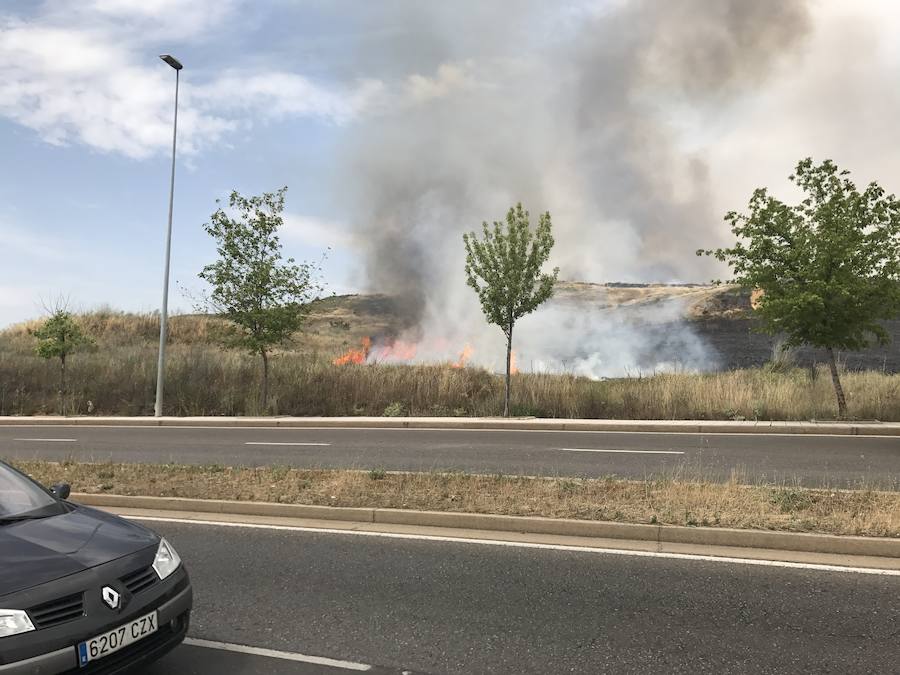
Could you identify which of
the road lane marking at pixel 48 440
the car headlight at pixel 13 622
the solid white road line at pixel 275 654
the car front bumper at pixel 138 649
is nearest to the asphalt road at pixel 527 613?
the solid white road line at pixel 275 654

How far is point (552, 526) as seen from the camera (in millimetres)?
6812

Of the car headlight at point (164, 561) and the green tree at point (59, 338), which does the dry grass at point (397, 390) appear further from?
the car headlight at point (164, 561)

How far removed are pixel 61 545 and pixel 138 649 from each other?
70cm

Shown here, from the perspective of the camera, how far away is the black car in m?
3.18

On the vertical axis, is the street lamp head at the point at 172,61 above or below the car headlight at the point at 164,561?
above

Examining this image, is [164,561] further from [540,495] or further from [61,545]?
[540,495]

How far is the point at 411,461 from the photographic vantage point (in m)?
11.7

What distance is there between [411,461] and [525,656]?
302 inches

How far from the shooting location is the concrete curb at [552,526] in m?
6.06

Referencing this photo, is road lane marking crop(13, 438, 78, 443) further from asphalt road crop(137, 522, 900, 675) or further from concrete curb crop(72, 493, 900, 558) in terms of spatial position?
asphalt road crop(137, 522, 900, 675)

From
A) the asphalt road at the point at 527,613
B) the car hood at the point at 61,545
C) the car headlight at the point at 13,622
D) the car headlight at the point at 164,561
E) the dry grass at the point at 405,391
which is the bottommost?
the asphalt road at the point at 527,613

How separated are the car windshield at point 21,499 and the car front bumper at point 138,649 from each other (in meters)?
0.99

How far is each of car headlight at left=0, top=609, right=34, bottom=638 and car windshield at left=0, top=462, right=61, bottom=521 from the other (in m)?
1.08

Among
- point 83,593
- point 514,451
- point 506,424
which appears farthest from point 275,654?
point 506,424
